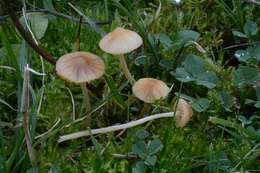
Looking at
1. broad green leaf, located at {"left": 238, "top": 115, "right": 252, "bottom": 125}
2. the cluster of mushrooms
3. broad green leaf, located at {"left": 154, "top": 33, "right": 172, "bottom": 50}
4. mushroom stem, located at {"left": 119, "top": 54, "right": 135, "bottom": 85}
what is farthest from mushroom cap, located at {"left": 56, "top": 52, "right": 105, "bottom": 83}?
broad green leaf, located at {"left": 238, "top": 115, "right": 252, "bottom": 125}

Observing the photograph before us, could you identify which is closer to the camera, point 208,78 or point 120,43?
point 120,43

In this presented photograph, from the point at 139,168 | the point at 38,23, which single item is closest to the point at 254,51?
the point at 139,168

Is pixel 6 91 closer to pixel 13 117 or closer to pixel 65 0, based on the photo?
pixel 13 117

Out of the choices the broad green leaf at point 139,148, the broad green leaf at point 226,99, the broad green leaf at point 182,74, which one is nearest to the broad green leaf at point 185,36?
the broad green leaf at point 182,74

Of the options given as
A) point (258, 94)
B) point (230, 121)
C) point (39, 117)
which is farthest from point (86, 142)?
point (258, 94)

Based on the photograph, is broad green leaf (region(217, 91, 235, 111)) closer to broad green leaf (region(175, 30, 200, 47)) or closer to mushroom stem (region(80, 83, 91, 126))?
broad green leaf (region(175, 30, 200, 47))

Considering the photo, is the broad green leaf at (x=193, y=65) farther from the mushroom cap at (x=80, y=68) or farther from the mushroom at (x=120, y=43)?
the mushroom cap at (x=80, y=68)

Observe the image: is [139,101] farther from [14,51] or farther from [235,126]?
[14,51]
